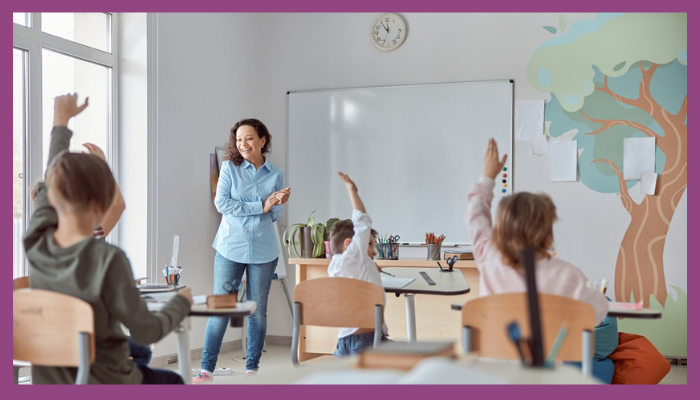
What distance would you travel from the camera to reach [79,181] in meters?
1.72

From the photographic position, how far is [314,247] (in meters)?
4.69

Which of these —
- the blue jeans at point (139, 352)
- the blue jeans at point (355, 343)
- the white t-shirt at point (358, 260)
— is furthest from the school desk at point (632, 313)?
the blue jeans at point (139, 352)

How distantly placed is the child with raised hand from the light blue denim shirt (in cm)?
199

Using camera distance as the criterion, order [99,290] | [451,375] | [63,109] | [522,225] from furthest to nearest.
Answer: [63,109]
[522,225]
[99,290]
[451,375]

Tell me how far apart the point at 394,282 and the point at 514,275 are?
3.61ft

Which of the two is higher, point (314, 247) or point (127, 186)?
point (127, 186)

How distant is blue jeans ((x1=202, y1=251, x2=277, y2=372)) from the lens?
12.6 ft

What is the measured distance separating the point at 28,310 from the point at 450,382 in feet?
4.10

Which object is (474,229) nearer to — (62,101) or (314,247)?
(62,101)

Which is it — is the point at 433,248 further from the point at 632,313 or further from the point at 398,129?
the point at 632,313

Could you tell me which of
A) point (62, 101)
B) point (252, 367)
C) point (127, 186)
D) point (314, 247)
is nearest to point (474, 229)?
point (62, 101)

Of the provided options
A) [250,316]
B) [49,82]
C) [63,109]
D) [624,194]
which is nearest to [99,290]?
[63,109]

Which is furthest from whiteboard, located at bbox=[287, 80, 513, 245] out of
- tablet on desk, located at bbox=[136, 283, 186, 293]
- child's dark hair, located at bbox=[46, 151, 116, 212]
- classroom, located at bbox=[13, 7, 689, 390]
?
child's dark hair, located at bbox=[46, 151, 116, 212]

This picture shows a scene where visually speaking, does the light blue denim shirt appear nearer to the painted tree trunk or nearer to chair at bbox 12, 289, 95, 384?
chair at bbox 12, 289, 95, 384
